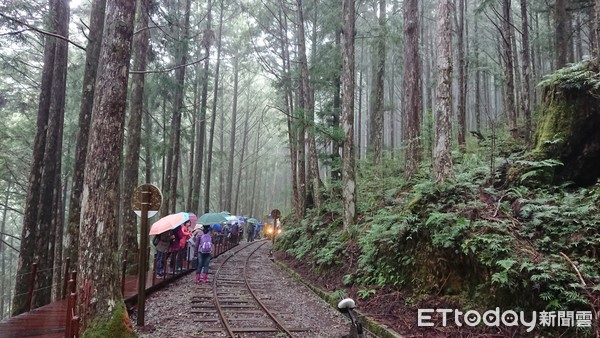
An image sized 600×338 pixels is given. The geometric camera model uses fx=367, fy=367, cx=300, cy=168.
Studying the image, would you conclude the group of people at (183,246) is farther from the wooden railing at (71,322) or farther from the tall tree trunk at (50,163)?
the wooden railing at (71,322)

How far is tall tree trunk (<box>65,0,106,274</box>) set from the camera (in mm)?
9695

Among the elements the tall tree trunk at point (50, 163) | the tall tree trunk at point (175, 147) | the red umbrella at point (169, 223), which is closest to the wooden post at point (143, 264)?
the red umbrella at point (169, 223)

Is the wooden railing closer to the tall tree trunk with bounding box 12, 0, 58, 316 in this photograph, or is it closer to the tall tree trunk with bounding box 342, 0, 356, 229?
the tall tree trunk with bounding box 12, 0, 58, 316

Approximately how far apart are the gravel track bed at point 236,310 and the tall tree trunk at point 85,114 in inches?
112

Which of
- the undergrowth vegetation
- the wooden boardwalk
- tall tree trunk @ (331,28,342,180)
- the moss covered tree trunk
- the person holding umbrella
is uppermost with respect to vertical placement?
tall tree trunk @ (331,28,342,180)

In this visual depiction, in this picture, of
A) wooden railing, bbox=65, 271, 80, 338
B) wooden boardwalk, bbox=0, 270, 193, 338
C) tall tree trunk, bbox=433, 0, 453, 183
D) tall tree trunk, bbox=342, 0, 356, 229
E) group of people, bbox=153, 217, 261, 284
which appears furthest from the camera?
tall tree trunk, bbox=342, 0, 356, 229

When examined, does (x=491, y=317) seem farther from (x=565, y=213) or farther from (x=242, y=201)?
(x=242, y=201)

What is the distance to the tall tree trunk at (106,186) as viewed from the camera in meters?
5.50

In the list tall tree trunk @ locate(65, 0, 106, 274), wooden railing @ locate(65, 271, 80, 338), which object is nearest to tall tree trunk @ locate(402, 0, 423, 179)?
tall tree trunk @ locate(65, 0, 106, 274)

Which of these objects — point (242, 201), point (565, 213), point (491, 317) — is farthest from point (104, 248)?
point (242, 201)

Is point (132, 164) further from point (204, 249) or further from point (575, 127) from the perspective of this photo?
point (575, 127)

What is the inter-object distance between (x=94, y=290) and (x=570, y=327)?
6.43m

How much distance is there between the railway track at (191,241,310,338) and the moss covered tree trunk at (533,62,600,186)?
605cm

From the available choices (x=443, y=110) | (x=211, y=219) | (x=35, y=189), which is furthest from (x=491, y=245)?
(x=35, y=189)
